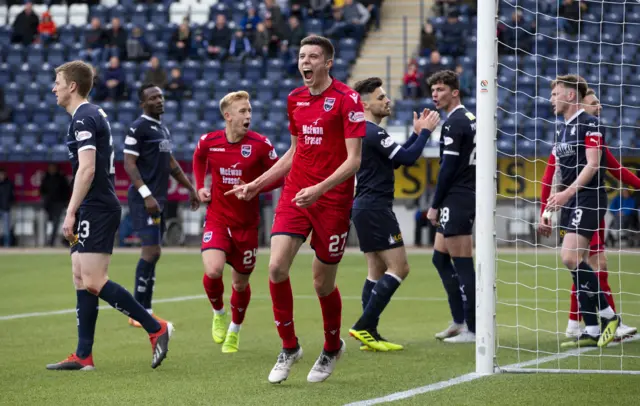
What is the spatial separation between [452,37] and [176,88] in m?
6.85

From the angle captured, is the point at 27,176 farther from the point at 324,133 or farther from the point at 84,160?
the point at 324,133

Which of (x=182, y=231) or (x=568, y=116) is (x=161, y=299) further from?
(x=182, y=231)

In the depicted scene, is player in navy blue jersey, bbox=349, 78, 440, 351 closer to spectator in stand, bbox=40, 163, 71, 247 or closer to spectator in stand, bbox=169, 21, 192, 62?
spectator in stand, bbox=40, 163, 71, 247

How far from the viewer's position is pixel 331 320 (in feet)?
23.5

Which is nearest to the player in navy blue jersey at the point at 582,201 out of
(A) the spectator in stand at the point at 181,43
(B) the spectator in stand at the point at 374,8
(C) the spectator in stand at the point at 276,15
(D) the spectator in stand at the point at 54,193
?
(D) the spectator in stand at the point at 54,193

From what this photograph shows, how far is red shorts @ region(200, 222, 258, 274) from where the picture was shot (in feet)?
28.8

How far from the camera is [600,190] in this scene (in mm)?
8789

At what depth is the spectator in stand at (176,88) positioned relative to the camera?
86.0ft

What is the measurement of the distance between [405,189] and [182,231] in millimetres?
5254

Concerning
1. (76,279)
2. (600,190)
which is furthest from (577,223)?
(76,279)

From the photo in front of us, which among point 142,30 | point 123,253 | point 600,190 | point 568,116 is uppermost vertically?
point 142,30

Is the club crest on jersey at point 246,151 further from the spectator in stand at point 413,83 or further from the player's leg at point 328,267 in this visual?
the spectator in stand at point 413,83

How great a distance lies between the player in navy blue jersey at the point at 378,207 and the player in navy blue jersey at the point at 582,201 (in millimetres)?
1139

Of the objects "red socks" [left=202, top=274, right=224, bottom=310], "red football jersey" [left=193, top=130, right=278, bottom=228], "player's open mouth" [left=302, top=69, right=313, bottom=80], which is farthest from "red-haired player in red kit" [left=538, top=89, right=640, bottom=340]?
"player's open mouth" [left=302, top=69, right=313, bottom=80]
